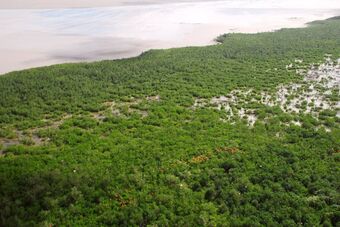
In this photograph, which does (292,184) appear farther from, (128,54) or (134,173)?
(128,54)

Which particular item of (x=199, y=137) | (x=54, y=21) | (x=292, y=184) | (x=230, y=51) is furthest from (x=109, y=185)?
(x=54, y=21)

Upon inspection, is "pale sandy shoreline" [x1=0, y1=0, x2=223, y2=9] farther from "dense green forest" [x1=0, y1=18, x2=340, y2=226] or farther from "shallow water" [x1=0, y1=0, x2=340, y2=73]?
"dense green forest" [x1=0, y1=18, x2=340, y2=226]

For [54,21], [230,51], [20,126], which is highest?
[54,21]

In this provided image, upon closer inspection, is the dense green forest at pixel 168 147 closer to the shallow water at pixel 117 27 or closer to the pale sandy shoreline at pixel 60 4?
the shallow water at pixel 117 27

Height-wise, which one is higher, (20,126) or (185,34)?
(185,34)

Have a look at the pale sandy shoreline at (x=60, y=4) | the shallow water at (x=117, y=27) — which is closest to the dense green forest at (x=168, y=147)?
the shallow water at (x=117, y=27)

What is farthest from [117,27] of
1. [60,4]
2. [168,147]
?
[168,147]
